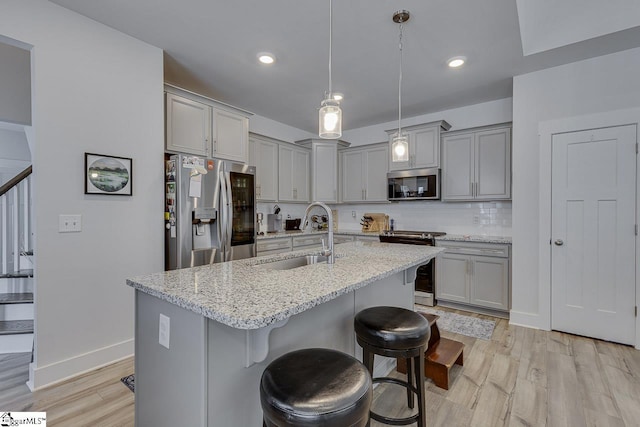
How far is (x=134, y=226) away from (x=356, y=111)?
3211 millimetres

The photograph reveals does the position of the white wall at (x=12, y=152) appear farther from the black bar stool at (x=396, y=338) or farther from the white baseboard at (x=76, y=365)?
the black bar stool at (x=396, y=338)

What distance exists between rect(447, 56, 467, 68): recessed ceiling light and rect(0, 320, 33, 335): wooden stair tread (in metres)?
4.54

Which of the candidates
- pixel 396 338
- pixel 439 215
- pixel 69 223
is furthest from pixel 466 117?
pixel 69 223

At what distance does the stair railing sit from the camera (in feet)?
10.4

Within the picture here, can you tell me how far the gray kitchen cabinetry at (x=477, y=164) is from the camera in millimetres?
3611

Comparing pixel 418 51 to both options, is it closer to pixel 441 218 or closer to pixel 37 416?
pixel 441 218

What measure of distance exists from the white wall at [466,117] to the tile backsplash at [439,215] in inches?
43.7

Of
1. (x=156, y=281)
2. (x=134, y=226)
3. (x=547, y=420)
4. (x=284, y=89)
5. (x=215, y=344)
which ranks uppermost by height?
(x=284, y=89)

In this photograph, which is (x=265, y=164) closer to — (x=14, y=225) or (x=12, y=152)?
(x=14, y=225)

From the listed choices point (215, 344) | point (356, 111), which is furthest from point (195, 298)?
point (356, 111)

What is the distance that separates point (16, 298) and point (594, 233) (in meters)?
5.55

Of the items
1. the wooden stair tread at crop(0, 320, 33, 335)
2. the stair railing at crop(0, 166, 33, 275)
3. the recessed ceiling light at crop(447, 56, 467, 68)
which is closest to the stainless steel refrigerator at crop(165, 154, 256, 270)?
the wooden stair tread at crop(0, 320, 33, 335)

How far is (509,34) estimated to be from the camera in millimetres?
2441

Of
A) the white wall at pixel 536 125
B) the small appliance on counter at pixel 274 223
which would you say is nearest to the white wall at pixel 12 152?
the small appliance on counter at pixel 274 223
